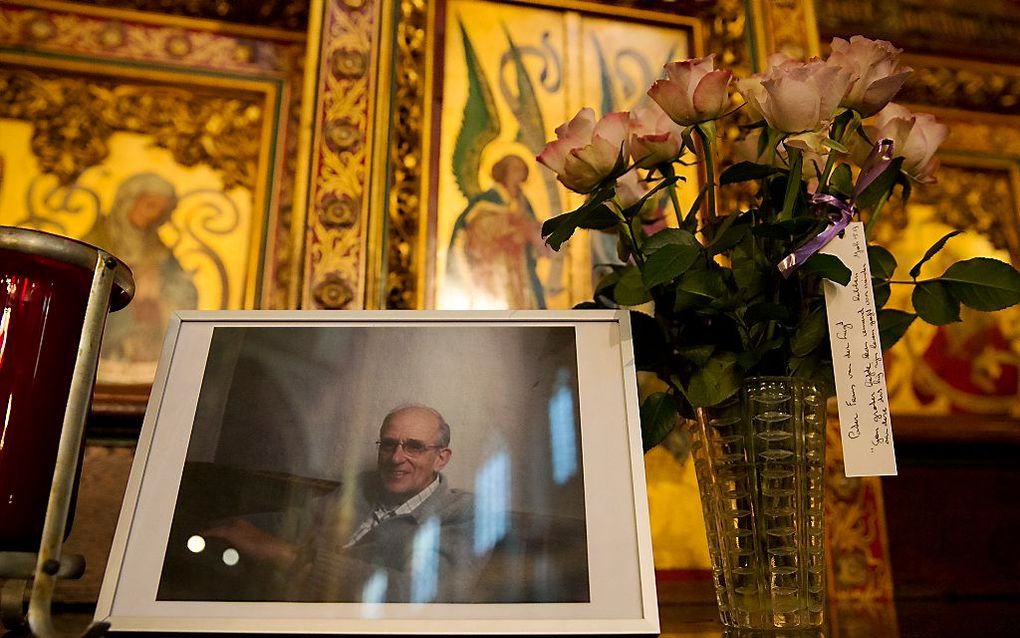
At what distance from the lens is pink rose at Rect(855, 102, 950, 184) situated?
683 mm

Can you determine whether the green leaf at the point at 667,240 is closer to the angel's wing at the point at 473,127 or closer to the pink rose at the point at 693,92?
the pink rose at the point at 693,92

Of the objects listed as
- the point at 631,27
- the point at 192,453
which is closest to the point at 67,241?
the point at 192,453

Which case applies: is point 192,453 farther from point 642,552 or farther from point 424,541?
point 642,552

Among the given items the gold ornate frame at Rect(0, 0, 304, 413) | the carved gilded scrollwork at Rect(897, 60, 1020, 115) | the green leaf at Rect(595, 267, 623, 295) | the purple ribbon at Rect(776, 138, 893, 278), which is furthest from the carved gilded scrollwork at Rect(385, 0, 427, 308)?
the carved gilded scrollwork at Rect(897, 60, 1020, 115)

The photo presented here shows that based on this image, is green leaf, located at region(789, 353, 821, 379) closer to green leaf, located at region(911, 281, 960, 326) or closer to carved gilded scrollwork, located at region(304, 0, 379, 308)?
green leaf, located at region(911, 281, 960, 326)

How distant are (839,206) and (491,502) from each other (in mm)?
378

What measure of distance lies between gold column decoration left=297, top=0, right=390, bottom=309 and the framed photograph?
0.95 ft

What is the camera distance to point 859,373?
615 mm

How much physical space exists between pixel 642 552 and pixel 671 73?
0.38 m

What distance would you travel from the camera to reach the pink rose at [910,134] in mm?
683

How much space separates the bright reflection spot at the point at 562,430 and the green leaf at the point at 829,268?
Answer: 213 mm

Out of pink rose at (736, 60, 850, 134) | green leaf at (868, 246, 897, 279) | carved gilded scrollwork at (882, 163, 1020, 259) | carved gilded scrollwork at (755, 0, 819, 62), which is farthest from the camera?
carved gilded scrollwork at (882, 163, 1020, 259)

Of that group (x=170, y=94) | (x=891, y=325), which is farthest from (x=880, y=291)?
(x=170, y=94)

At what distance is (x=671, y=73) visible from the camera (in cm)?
66
